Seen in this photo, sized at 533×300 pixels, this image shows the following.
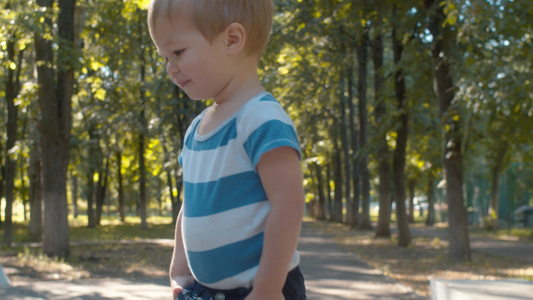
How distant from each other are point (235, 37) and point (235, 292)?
723mm

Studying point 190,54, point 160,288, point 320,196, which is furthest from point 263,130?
point 320,196

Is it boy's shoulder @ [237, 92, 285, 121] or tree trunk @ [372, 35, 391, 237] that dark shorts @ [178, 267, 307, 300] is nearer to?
boy's shoulder @ [237, 92, 285, 121]

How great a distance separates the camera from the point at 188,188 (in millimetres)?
1979

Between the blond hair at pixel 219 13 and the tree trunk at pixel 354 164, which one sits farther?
the tree trunk at pixel 354 164

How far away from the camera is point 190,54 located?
1.84 meters

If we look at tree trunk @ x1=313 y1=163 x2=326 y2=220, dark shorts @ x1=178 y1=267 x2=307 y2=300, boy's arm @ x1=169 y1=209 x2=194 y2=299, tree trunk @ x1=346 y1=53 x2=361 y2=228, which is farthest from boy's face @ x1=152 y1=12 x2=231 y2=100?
tree trunk @ x1=313 y1=163 x2=326 y2=220

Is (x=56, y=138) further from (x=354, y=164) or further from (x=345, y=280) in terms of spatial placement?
(x=354, y=164)

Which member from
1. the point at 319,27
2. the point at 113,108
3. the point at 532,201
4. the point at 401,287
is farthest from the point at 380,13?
the point at 532,201

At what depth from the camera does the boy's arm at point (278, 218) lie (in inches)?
66.9

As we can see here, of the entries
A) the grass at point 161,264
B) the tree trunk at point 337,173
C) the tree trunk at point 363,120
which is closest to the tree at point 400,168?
the grass at point 161,264

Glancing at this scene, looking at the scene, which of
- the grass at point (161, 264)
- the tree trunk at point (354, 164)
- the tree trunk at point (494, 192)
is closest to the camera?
the grass at point (161, 264)

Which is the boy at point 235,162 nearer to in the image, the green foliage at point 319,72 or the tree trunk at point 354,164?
the green foliage at point 319,72

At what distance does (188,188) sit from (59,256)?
38.5 feet

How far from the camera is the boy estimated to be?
173cm
